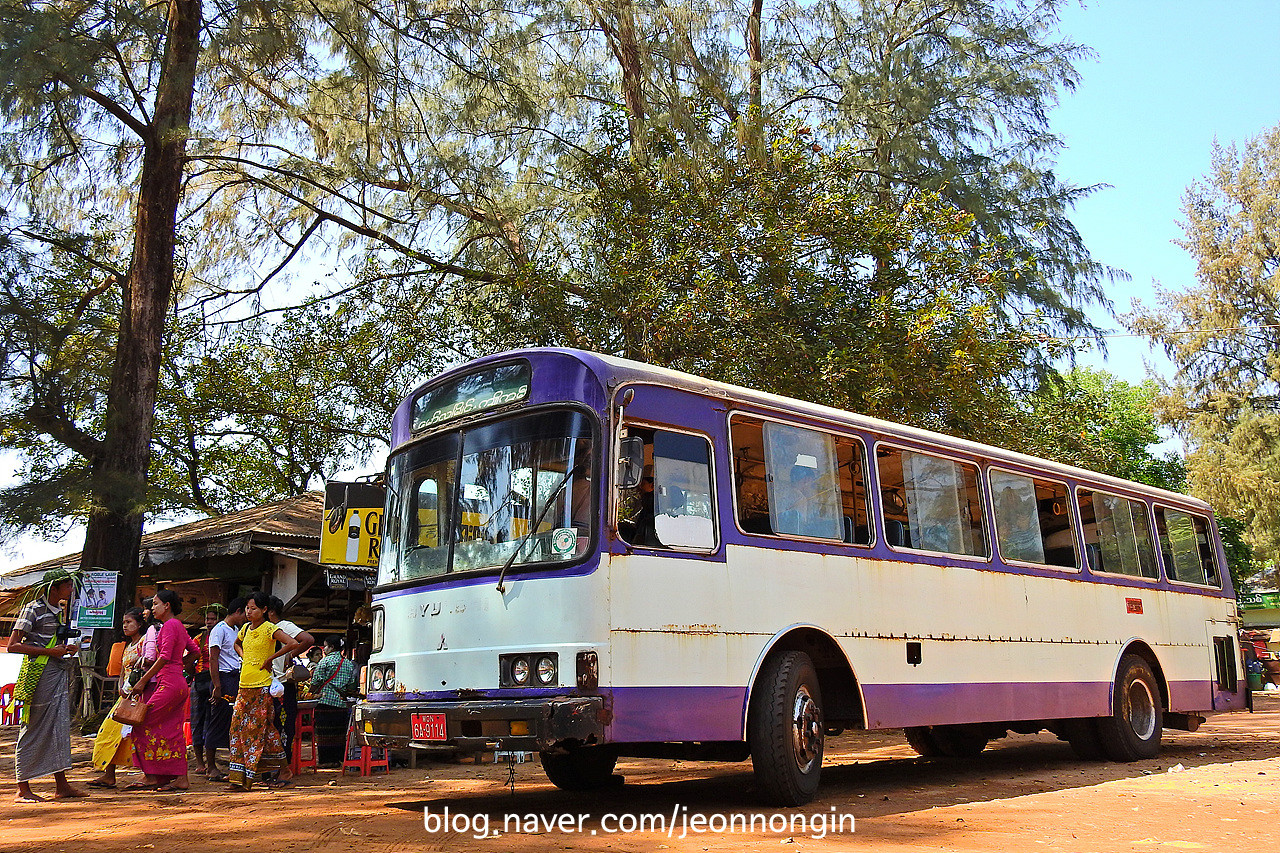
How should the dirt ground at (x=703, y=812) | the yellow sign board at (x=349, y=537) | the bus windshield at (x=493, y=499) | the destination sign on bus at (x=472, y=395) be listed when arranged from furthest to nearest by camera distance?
the yellow sign board at (x=349, y=537) < the destination sign on bus at (x=472, y=395) < the bus windshield at (x=493, y=499) < the dirt ground at (x=703, y=812)

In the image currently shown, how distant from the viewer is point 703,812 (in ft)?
25.6

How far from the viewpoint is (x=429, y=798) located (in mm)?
9188

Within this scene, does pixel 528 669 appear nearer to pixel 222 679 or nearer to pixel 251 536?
pixel 222 679

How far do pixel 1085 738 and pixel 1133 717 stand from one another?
60 centimetres

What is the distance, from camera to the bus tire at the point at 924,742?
40.1 feet

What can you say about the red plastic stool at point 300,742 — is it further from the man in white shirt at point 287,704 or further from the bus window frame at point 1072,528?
the bus window frame at point 1072,528

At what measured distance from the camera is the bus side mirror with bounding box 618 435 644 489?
22.9 feet

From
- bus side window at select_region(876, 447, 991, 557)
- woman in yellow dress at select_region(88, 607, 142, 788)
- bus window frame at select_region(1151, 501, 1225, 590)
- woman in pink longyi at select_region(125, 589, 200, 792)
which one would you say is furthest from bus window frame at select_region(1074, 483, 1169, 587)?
woman in yellow dress at select_region(88, 607, 142, 788)

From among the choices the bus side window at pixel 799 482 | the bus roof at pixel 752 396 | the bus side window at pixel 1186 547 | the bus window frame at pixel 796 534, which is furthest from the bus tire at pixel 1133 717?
the bus side window at pixel 799 482

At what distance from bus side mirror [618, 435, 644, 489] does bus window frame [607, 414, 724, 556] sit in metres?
0.04

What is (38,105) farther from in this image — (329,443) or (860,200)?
(329,443)

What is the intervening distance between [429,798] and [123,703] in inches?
110

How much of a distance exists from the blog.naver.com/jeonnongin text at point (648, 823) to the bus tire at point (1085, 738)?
521cm

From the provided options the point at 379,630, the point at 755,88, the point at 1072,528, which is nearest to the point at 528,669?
the point at 379,630
